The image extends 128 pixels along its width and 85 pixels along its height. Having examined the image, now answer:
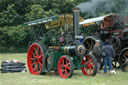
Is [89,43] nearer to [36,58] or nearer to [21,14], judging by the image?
[36,58]

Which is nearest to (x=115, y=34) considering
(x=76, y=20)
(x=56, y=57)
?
(x=76, y=20)

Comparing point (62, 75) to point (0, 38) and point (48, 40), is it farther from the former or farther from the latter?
point (0, 38)

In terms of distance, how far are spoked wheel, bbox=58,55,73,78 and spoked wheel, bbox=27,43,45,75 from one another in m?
1.00

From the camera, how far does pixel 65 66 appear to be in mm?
8219

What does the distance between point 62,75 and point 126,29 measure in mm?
4053

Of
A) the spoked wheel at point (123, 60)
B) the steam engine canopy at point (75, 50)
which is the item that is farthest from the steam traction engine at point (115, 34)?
the steam engine canopy at point (75, 50)

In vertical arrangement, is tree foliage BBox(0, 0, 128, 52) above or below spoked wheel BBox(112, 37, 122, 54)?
above

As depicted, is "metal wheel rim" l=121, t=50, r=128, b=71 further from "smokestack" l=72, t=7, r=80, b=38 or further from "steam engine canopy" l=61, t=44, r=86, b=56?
"smokestack" l=72, t=7, r=80, b=38

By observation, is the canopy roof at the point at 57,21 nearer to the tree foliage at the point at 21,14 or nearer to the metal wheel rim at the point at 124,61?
the metal wheel rim at the point at 124,61

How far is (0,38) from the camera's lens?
1161 inches

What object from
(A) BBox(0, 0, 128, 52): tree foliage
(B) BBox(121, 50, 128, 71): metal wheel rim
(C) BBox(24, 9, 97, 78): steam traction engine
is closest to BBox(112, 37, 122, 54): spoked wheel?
(B) BBox(121, 50, 128, 71): metal wheel rim

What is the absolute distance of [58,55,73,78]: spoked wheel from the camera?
796 cm

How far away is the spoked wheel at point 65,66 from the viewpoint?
7.96 m

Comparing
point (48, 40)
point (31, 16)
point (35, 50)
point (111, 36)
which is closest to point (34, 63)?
point (35, 50)
